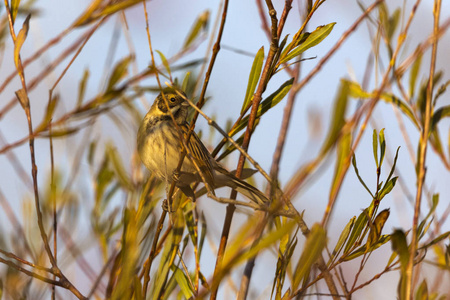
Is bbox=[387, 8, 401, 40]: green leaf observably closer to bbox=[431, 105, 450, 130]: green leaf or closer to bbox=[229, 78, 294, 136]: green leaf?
bbox=[431, 105, 450, 130]: green leaf

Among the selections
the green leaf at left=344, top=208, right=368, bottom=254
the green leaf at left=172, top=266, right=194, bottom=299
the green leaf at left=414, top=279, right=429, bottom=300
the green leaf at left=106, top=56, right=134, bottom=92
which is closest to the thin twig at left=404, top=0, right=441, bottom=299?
the green leaf at left=414, top=279, right=429, bottom=300

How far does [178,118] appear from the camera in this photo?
2.84 meters

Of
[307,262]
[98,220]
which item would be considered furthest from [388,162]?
[307,262]

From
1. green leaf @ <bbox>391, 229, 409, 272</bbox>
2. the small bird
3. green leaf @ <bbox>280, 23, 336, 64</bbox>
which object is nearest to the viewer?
green leaf @ <bbox>391, 229, 409, 272</bbox>

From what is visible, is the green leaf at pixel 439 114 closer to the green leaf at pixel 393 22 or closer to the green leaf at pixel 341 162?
the green leaf at pixel 393 22

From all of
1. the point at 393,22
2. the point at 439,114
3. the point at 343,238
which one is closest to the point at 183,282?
the point at 343,238

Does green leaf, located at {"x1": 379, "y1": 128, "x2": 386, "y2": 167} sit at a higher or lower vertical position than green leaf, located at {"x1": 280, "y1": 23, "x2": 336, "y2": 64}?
lower

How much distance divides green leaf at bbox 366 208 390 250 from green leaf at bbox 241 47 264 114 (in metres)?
0.42

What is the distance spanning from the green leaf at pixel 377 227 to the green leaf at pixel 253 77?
1.39 feet

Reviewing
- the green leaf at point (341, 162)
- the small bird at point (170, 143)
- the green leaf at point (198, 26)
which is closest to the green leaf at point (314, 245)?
the green leaf at point (341, 162)

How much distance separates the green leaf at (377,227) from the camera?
1.11m

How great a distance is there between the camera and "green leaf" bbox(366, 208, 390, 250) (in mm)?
1108

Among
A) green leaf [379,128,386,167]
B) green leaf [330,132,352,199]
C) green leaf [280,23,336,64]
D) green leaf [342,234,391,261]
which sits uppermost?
green leaf [280,23,336,64]

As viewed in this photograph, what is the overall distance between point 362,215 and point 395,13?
84cm
